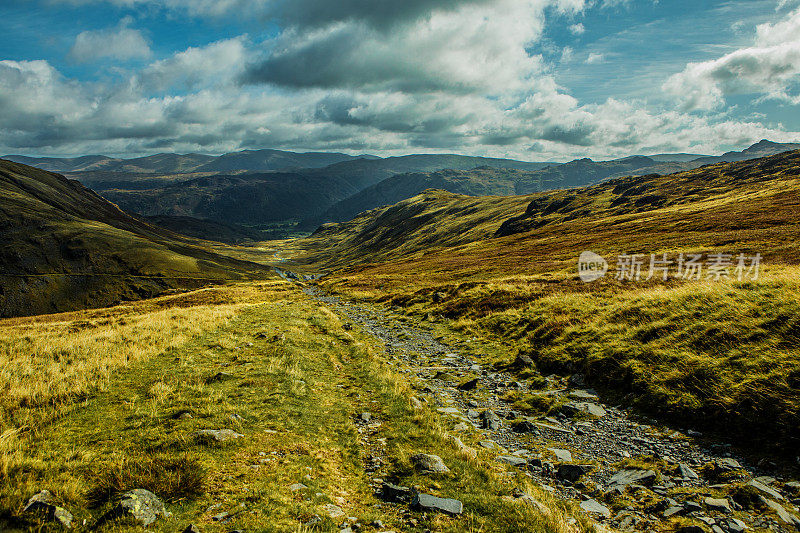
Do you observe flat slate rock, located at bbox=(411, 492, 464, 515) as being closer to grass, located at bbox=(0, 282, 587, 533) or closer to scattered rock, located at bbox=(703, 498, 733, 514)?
grass, located at bbox=(0, 282, 587, 533)

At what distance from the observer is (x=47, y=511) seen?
543 centimetres

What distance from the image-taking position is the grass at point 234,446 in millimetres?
6484

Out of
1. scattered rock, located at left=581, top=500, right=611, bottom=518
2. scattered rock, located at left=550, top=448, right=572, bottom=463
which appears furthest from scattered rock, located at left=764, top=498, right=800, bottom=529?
scattered rock, located at left=550, top=448, right=572, bottom=463

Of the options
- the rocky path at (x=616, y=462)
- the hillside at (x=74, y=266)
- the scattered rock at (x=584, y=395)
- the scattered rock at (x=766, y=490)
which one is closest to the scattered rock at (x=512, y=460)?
the rocky path at (x=616, y=462)

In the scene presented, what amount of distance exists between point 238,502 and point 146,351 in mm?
13011

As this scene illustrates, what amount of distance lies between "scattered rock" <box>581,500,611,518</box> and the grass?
530mm

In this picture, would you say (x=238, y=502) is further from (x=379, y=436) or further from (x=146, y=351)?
(x=146, y=351)

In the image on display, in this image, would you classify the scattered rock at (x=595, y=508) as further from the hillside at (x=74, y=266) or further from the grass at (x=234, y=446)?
the hillside at (x=74, y=266)

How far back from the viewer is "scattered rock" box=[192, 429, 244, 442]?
880 cm

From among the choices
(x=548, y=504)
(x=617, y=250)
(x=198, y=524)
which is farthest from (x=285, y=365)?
(x=617, y=250)

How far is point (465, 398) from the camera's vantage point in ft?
48.8

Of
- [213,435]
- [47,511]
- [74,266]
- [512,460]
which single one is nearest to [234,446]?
[213,435]

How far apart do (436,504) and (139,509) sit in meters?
5.30

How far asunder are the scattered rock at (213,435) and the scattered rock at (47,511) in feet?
10.7
